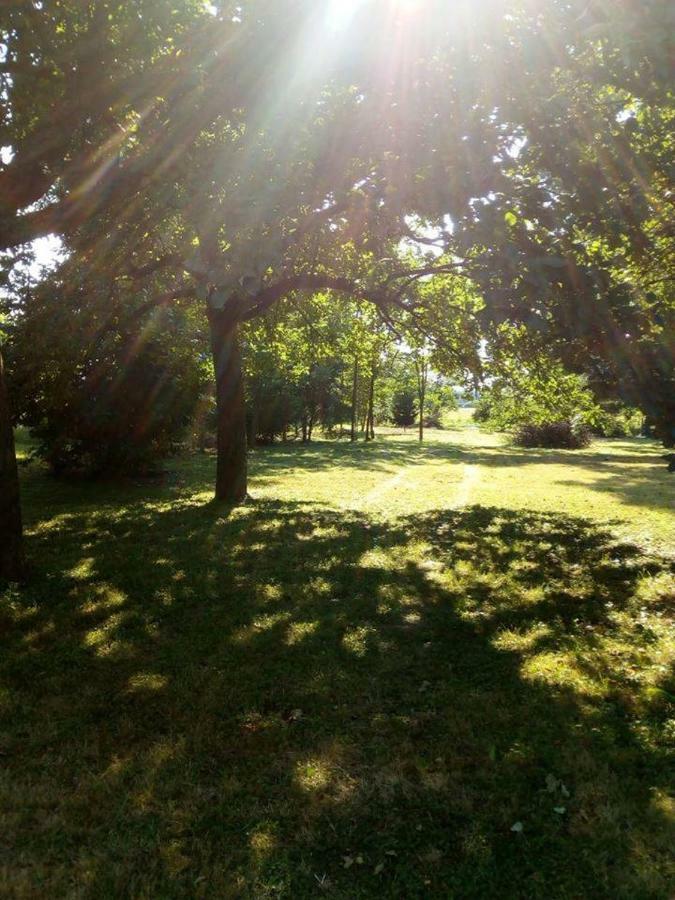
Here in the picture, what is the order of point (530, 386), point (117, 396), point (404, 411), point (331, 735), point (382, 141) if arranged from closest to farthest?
point (331, 735) < point (382, 141) < point (530, 386) < point (117, 396) < point (404, 411)

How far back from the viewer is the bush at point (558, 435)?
137 ft

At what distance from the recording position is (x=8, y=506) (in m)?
7.11

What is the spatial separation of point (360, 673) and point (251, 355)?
15.2 metres

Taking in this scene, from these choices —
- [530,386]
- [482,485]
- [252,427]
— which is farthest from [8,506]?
[252,427]

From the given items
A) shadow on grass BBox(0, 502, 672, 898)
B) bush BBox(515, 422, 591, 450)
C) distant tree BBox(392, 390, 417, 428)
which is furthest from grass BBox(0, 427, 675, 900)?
distant tree BBox(392, 390, 417, 428)

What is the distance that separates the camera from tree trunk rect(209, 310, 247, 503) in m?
13.5

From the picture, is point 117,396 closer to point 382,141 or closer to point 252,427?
point 382,141

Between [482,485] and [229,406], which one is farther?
[482,485]

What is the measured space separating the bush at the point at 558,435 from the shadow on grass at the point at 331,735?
3619 cm

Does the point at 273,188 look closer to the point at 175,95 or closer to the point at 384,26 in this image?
the point at 384,26

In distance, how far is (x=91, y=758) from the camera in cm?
377

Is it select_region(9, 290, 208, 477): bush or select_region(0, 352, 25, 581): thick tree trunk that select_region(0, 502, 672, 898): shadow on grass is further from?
select_region(9, 290, 208, 477): bush

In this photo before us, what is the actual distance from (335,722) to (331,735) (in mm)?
186

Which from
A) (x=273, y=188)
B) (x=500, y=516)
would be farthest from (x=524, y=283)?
(x=500, y=516)
